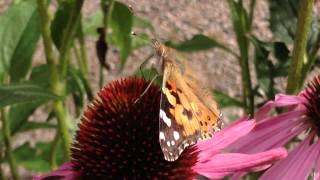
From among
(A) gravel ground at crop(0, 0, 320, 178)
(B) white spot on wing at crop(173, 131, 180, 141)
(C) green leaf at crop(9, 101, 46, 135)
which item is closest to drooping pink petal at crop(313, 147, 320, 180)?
(B) white spot on wing at crop(173, 131, 180, 141)

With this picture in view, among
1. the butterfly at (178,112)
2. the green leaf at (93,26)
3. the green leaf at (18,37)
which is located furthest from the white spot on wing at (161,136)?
the green leaf at (93,26)

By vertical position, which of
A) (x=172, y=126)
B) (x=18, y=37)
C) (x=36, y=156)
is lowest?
(x=36, y=156)

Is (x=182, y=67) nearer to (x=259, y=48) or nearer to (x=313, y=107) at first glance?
(x=313, y=107)

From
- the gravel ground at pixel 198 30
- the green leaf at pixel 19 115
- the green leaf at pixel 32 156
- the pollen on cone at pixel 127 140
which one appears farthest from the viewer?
the gravel ground at pixel 198 30

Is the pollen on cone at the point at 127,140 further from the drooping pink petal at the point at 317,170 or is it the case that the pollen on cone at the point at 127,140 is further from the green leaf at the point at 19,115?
the green leaf at the point at 19,115

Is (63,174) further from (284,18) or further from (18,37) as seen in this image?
(284,18)

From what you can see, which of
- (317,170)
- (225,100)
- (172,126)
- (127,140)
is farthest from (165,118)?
(225,100)

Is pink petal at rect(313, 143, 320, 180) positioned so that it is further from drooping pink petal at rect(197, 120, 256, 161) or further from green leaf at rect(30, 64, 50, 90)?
green leaf at rect(30, 64, 50, 90)
